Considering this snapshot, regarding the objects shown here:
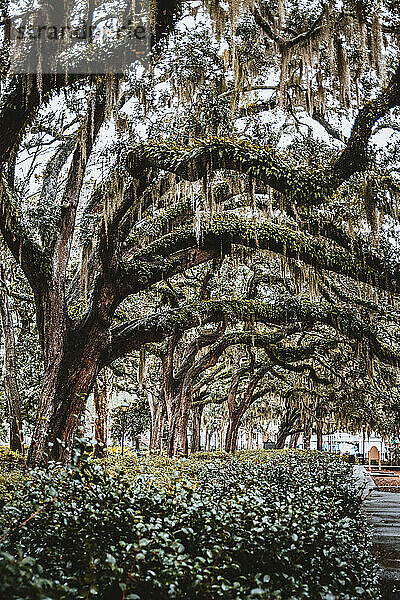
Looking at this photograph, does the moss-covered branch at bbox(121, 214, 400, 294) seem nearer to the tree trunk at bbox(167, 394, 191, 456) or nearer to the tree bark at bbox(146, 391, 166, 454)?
the tree trunk at bbox(167, 394, 191, 456)

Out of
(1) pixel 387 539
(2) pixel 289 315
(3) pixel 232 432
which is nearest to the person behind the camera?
(1) pixel 387 539

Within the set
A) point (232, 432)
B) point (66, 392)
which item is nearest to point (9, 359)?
point (66, 392)

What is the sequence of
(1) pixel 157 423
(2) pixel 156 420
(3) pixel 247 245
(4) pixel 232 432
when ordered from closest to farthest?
(3) pixel 247 245
(4) pixel 232 432
(1) pixel 157 423
(2) pixel 156 420

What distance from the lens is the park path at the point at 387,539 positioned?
16.5 ft

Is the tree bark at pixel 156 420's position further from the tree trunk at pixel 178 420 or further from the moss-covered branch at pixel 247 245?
the moss-covered branch at pixel 247 245

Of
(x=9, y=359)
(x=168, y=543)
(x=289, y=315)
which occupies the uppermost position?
(x=289, y=315)

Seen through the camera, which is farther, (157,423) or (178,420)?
(157,423)

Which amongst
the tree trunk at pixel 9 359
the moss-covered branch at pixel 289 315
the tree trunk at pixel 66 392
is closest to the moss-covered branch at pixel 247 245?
the tree trunk at pixel 66 392

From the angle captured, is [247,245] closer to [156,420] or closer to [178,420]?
[178,420]

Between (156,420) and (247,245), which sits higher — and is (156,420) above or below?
below

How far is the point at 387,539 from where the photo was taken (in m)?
7.58

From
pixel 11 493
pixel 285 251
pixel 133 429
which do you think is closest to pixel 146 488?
pixel 11 493

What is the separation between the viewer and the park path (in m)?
5.02

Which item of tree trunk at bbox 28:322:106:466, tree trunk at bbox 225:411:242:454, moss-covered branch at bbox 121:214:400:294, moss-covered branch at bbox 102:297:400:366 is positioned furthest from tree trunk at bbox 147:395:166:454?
moss-covered branch at bbox 121:214:400:294
